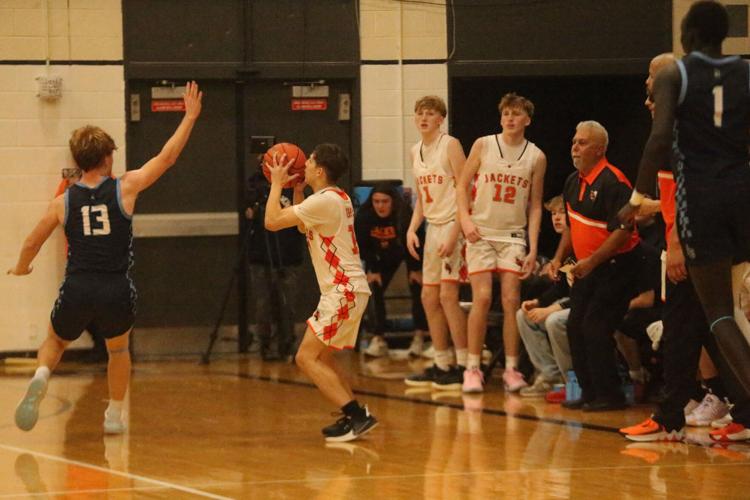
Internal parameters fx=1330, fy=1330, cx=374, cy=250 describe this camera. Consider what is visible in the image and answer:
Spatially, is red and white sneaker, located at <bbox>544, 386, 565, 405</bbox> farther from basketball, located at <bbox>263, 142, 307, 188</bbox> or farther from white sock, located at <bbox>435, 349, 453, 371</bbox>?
basketball, located at <bbox>263, 142, 307, 188</bbox>

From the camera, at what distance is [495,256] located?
29.5 ft

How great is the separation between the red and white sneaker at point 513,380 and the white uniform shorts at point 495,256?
696 mm

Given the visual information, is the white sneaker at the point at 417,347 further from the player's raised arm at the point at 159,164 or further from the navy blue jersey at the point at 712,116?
the navy blue jersey at the point at 712,116

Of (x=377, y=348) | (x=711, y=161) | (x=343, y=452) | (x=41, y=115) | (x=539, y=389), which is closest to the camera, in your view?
(x=711, y=161)

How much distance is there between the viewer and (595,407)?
8008 millimetres

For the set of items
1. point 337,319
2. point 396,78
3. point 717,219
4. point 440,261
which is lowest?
point 337,319

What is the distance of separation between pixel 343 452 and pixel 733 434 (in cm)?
198

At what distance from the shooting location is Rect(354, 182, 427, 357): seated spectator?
11.2 metres

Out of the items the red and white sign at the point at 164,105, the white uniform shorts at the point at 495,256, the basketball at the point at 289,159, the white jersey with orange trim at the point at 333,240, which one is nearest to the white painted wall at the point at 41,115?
the red and white sign at the point at 164,105

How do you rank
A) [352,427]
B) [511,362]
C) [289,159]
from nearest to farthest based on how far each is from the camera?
[352,427]
[289,159]
[511,362]

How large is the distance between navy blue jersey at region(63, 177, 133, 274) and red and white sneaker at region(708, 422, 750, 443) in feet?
10.6

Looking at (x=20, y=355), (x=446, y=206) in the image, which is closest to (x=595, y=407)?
(x=446, y=206)

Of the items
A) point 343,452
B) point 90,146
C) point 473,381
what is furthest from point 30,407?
point 473,381

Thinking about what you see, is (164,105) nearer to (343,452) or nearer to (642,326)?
(642,326)
